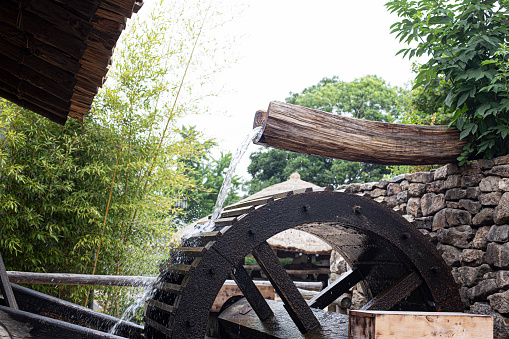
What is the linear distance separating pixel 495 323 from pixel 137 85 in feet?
13.1

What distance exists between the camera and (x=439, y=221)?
3479mm

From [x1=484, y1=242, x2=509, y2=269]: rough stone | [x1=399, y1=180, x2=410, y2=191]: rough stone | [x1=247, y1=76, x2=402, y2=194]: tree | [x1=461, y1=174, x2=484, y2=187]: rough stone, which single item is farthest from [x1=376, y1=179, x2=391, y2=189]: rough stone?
[x1=247, y1=76, x2=402, y2=194]: tree

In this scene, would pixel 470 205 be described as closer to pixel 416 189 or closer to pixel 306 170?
pixel 416 189

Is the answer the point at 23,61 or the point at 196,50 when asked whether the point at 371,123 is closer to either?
the point at 23,61

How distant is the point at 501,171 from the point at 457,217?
494 millimetres

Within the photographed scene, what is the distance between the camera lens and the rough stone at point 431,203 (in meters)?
3.49

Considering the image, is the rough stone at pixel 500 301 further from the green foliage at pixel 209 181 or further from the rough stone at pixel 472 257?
the green foliage at pixel 209 181

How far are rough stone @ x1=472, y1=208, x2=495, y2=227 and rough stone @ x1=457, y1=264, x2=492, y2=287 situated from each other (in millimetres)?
316

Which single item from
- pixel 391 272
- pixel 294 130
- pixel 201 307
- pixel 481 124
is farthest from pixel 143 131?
pixel 481 124

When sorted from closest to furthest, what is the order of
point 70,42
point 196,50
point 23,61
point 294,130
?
point 70,42, point 23,61, point 294,130, point 196,50

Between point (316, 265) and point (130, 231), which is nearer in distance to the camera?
point (130, 231)

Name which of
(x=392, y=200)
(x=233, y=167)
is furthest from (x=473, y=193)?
(x=233, y=167)

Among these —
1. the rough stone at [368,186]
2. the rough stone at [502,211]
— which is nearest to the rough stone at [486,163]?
the rough stone at [502,211]

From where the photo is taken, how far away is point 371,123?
123 inches
